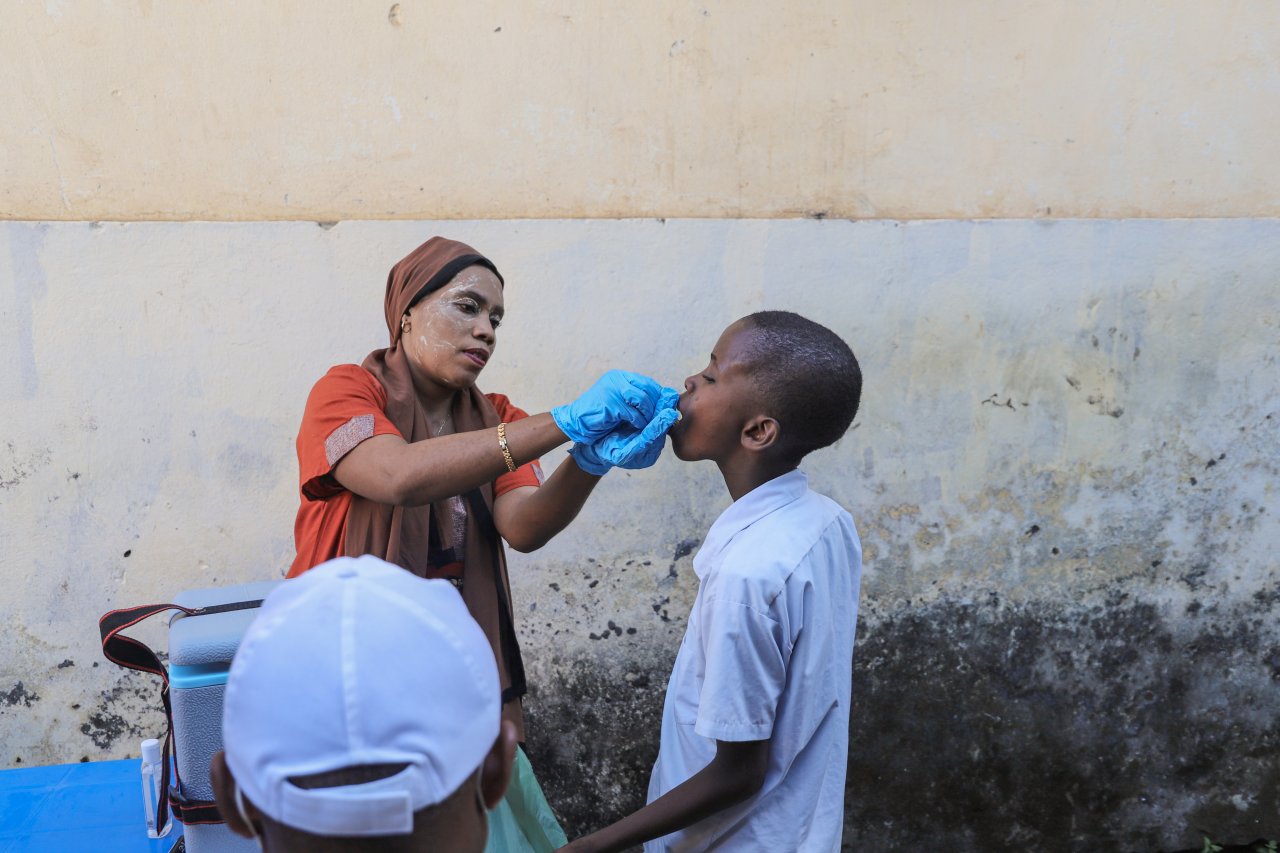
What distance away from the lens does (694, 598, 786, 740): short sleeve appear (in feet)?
4.70

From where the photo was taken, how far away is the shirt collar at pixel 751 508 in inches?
62.4

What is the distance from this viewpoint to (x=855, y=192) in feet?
9.89

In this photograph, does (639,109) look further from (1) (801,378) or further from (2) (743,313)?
(1) (801,378)

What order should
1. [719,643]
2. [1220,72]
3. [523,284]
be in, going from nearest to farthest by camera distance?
1. [719,643]
2. [523,284]
3. [1220,72]

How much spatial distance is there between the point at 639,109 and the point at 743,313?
66cm

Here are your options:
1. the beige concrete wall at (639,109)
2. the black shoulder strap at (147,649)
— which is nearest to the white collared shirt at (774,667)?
the black shoulder strap at (147,649)

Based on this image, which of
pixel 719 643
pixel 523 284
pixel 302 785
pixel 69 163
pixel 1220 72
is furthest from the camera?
pixel 1220 72

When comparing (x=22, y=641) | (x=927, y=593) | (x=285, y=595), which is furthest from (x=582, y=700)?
(x=285, y=595)

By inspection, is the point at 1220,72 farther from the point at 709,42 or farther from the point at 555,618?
the point at 555,618

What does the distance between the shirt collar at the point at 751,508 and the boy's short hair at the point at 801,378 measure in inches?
2.5

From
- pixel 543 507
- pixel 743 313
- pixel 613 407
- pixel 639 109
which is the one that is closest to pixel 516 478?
pixel 543 507

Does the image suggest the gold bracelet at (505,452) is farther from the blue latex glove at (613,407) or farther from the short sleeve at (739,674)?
the short sleeve at (739,674)

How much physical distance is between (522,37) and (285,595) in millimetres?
2330

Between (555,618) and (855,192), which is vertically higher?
(855,192)
